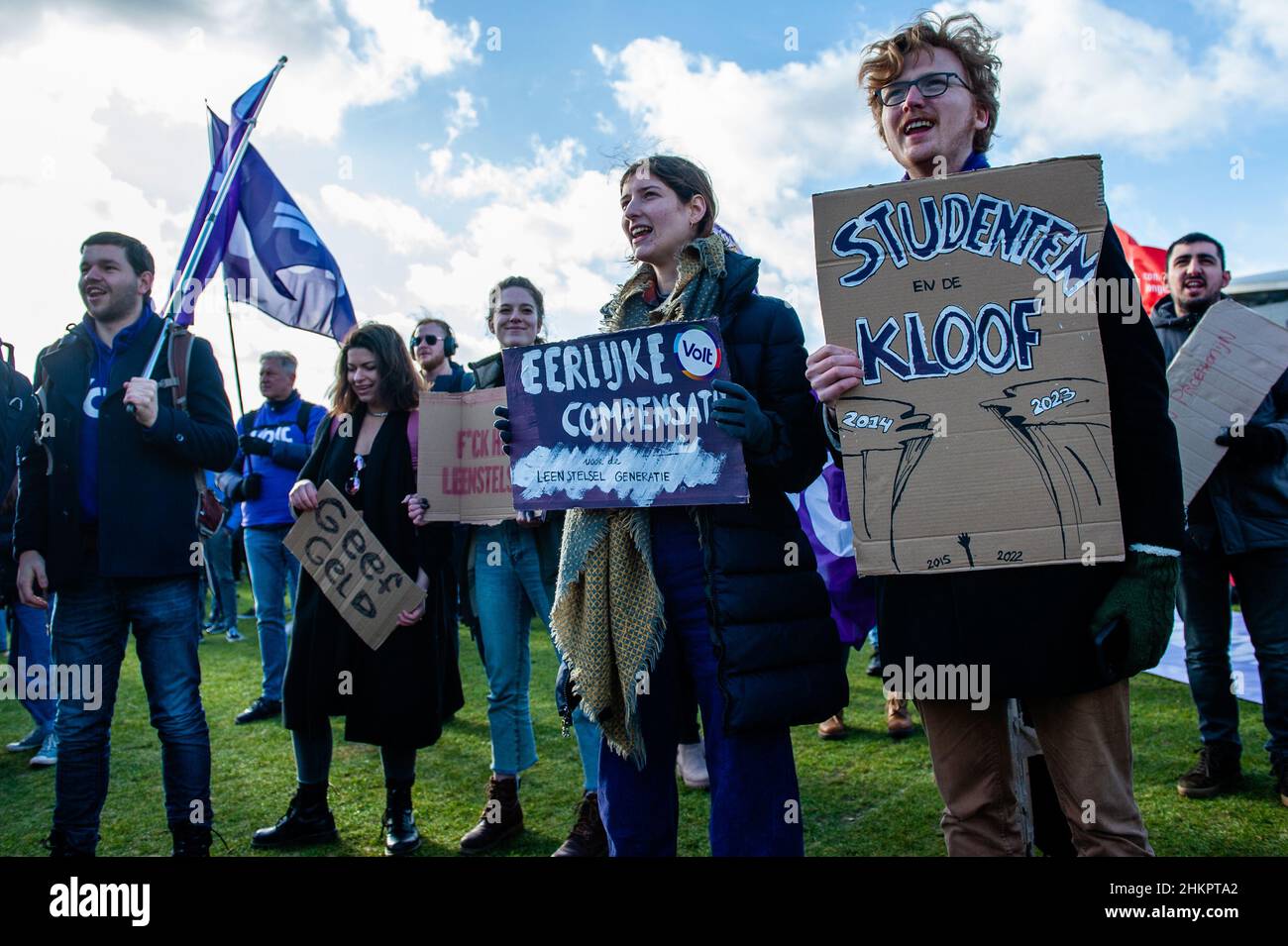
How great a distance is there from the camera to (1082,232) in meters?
2.16

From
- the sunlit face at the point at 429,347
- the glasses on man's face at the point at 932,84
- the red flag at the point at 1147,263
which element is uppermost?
the red flag at the point at 1147,263

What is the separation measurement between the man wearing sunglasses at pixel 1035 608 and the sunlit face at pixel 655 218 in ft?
2.15

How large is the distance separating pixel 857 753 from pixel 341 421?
3.34 meters

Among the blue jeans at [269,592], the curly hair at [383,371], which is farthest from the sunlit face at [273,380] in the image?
the curly hair at [383,371]

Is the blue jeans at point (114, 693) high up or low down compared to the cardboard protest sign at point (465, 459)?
down

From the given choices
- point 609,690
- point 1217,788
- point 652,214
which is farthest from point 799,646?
point 1217,788

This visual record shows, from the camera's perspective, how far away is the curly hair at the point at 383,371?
4.26m

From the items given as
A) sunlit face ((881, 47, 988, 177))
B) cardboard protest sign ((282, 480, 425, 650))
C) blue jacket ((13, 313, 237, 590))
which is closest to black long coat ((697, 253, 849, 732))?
sunlit face ((881, 47, 988, 177))

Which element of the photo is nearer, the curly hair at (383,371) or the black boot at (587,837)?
the black boot at (587,837)

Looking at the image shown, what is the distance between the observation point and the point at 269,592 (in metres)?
6.58

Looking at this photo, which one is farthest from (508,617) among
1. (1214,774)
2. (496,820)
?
(1214,774)

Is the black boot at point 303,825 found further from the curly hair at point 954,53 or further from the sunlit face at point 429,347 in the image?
the curly hair at point 954,53

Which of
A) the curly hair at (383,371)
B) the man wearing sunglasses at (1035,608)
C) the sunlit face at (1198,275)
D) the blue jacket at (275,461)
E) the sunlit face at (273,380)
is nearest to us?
the man wearing sunglasses at (1035,608)

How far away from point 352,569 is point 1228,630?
4257 mm
